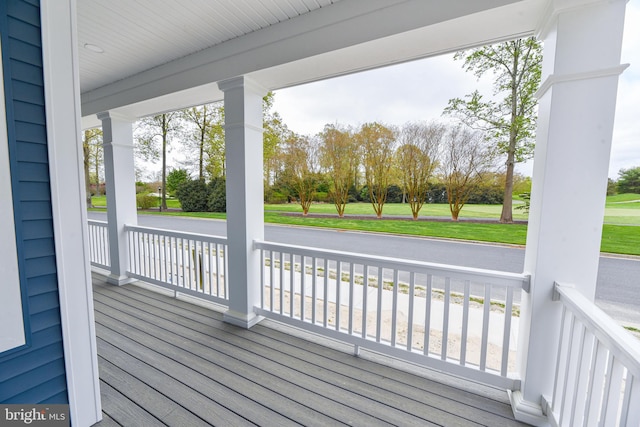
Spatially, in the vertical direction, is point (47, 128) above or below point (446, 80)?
below

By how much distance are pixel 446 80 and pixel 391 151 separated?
4.25 feet

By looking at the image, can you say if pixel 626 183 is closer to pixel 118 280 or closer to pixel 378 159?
pixel 378 159

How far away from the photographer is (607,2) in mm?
1310

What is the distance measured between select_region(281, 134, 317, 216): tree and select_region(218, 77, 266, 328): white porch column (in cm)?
232

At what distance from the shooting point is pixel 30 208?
1.30 metres

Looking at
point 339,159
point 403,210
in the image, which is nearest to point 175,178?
point 339,159

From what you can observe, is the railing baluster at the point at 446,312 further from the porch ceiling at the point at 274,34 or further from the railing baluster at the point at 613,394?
the porch ceiling at the point at 274,34

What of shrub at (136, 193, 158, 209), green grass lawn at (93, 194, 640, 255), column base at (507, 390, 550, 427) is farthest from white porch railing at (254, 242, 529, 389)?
shrub at (136, 193, 158, 209)

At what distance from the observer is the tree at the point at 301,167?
5.08 meters

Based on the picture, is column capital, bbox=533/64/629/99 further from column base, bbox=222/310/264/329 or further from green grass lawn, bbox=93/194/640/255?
column base, bbox=222/310/264/329

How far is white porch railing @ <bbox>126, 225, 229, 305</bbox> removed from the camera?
3.09 metres

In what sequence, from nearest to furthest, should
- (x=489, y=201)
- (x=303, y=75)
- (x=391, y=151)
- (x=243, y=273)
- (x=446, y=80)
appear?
(x=303, y=75), (x=243, y=273), (x=489, y=201), (x=446, y=80), (x=391, y=151)

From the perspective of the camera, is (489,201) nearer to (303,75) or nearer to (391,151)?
(391,151)

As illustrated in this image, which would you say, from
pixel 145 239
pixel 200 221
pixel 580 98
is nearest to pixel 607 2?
pixel 580 98
